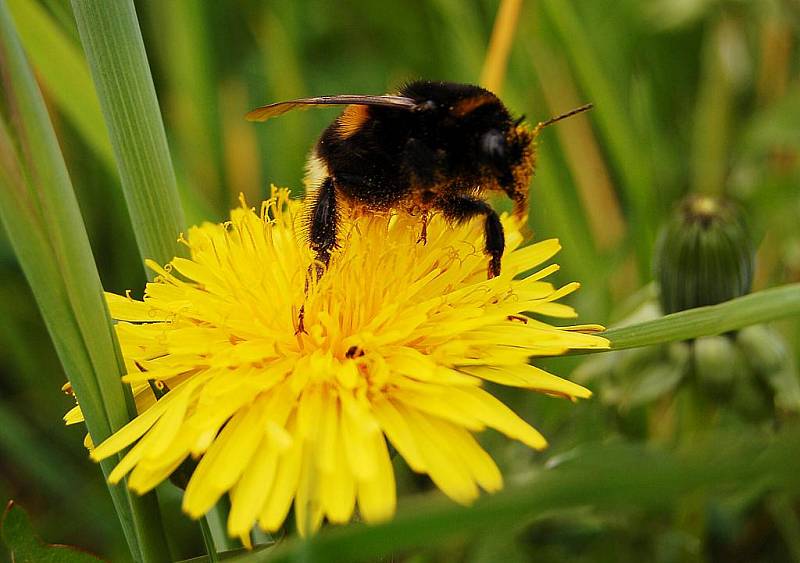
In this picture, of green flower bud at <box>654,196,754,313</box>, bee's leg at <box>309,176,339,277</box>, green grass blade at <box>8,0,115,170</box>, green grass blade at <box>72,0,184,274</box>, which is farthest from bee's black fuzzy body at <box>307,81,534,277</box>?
green grass blade at <box>8,0,115,170</box>

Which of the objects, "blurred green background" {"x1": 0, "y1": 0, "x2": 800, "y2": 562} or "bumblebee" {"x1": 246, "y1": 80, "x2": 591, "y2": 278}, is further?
"blurred green background" {"x1": 0, "y1": 0, "x2": 800, "y2": 562}

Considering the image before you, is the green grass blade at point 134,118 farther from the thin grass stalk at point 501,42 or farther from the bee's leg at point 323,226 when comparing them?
the thin grass stalk at point 501,42

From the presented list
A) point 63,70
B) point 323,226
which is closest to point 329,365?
point 323,226

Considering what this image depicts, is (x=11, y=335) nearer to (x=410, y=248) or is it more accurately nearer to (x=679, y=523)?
(x=410, y=248)

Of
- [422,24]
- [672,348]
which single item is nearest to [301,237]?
[672,348]

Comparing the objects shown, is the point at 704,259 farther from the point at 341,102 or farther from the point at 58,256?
the point at 58,256

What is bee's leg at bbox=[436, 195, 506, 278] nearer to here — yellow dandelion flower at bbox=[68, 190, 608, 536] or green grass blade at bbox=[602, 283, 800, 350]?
yellow dandelion flower at bbox=[68, 190, 608, 536]
